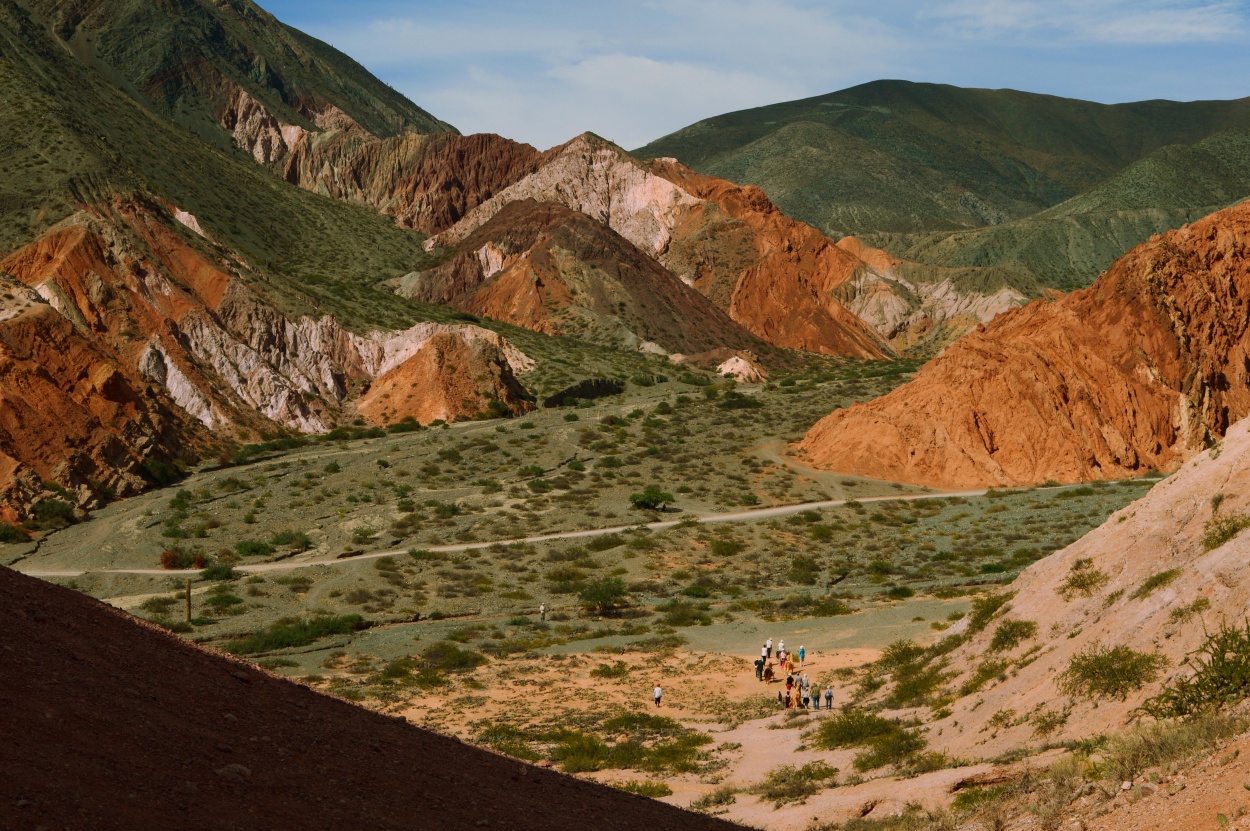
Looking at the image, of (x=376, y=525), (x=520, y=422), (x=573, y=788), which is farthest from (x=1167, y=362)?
(x=573, y=788)

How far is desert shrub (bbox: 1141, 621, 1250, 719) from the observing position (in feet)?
51.4

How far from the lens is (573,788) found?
677 inches

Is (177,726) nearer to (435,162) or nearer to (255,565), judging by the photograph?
(255,565)

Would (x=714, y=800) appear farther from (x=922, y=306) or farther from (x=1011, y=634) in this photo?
(x=922, y=306)

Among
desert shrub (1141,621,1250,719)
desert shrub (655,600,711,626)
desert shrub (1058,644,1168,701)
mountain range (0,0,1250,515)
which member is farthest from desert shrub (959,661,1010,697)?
mountain range (0,0,1250,515)

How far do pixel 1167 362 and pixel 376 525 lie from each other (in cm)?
4969

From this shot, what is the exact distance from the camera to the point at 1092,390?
2990 inches

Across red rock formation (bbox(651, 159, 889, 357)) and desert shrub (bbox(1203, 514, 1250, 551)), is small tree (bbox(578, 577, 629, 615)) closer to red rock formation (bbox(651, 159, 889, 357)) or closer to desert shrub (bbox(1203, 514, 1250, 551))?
desert shrub (bbox(1203, 514, 1250, 551))

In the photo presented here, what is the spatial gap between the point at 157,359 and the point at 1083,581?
238 ft

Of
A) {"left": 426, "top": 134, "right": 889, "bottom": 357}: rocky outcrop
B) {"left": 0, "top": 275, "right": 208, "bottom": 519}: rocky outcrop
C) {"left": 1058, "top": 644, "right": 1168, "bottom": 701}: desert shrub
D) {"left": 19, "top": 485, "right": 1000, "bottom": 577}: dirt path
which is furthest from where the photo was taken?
{"left": 426, "top": 134, "right": 889, "bottom": 357}: rocky outcrop

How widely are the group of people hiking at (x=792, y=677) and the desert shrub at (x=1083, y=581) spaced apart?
823cm

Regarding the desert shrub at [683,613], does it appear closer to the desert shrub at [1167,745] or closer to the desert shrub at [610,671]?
the desert shrub at [610,671]

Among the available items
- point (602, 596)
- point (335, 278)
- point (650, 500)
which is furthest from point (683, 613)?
point (335, 278)

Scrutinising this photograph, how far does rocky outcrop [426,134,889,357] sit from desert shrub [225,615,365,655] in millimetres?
98741
